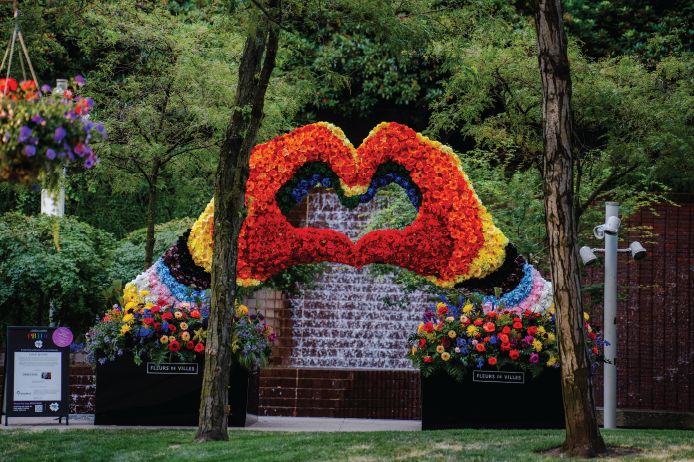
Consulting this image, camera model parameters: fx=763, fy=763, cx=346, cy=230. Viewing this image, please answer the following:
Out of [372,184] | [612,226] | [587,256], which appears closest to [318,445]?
[372,184]

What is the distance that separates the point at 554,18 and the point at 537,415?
478cm

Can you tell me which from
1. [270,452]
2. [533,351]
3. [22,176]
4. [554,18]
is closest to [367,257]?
[533,351]

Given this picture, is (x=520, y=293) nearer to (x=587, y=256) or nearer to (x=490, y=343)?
(x=490, y=343)

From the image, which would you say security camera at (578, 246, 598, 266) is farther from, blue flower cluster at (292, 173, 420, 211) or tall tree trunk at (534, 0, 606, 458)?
tall tree trunk at (534, 0, 606, 458)

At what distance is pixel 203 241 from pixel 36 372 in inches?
106

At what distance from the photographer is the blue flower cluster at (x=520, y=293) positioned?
9609 millimetres

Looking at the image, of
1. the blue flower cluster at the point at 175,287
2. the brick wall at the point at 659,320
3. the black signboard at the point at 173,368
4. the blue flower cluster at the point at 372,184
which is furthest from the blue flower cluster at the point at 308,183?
the brick wall at the point at 659,320

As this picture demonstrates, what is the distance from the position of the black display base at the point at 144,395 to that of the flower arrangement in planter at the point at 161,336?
0.64ft

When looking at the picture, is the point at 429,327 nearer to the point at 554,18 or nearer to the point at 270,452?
the point at 270,452

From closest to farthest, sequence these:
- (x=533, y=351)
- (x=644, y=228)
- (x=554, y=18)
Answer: (x=554, y=18)
(x=533, y=351)
(x=644, y=228)

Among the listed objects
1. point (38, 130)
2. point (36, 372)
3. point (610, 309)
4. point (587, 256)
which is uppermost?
point (38, 130)

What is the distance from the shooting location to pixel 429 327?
939 centimetres

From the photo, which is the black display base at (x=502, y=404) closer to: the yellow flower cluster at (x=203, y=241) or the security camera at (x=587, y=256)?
the security camera at (x=587, y=256)

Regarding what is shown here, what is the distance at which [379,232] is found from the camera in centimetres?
970
